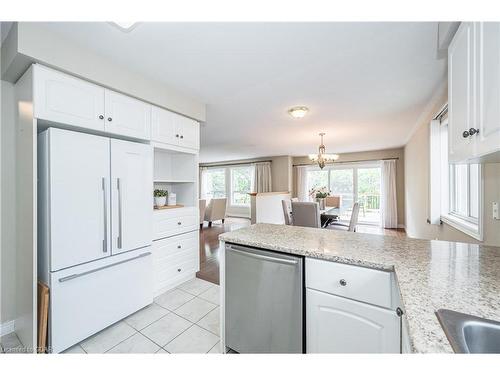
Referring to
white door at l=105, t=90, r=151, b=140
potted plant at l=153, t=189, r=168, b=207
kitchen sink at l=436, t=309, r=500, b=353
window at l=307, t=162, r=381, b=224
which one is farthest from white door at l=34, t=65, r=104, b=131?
window at l=307, t=162, r=381, b=224

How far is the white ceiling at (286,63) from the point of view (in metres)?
1.50

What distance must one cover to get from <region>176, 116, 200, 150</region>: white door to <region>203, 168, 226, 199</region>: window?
251 inches

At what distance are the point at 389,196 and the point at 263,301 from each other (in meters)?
6.38

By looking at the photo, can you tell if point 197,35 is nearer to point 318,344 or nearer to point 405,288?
point 405,288

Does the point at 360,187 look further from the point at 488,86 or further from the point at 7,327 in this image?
the point at 7,327

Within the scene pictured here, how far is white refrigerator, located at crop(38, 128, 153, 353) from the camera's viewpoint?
152 cm

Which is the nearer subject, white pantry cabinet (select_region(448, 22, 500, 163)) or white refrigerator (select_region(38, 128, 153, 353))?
white pantry cabinet (select_region(448, 22, 500, 163))

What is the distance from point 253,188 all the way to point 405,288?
7404mm

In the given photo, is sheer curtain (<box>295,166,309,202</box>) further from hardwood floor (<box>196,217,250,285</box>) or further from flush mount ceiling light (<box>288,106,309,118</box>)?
flush mount ceiling light (<box>288,106,309,118</box>)

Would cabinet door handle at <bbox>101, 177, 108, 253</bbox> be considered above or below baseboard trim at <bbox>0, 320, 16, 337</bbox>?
above

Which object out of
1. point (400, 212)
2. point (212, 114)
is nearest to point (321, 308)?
point (212, 114)

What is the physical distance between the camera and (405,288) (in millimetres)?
806

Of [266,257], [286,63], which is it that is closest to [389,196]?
[286,63]

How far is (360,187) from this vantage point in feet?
22.3
